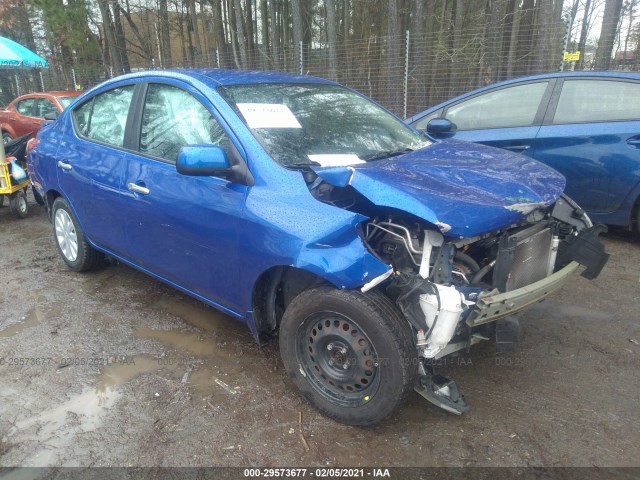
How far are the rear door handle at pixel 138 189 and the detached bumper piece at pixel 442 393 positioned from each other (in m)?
2.11

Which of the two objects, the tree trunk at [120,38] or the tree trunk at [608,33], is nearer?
the tree trunk at [608,33]

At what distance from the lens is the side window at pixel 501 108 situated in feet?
15.9

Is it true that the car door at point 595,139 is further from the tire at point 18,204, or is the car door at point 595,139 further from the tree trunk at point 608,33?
the tire at point 18,204

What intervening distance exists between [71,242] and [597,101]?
5.18 metres

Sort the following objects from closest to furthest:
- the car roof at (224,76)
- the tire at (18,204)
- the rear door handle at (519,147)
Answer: the car roof at (224,76), the rear door handle at (519,147), the tire at (18,204)

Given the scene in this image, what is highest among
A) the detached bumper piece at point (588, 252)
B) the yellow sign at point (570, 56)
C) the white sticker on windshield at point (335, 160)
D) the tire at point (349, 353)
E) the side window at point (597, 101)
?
the yellow sign at point (570, 56)

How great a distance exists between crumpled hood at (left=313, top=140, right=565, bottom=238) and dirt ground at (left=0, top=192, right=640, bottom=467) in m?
1.07

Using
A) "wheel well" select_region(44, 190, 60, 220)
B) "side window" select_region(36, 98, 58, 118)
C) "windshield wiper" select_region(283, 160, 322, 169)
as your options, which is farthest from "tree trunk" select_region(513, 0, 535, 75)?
"side window" select_region(36, 98, 58, 118)

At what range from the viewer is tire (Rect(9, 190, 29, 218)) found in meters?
6.46

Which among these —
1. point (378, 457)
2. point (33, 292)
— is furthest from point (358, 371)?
point (33, 292)

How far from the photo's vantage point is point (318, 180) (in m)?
2.52

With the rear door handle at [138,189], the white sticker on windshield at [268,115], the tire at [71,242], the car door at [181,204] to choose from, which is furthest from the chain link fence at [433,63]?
the rear door handle at [138,189]

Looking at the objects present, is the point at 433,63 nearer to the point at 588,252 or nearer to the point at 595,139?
the point at 595,139

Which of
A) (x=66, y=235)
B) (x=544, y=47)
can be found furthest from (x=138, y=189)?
(x=544, y=47)
